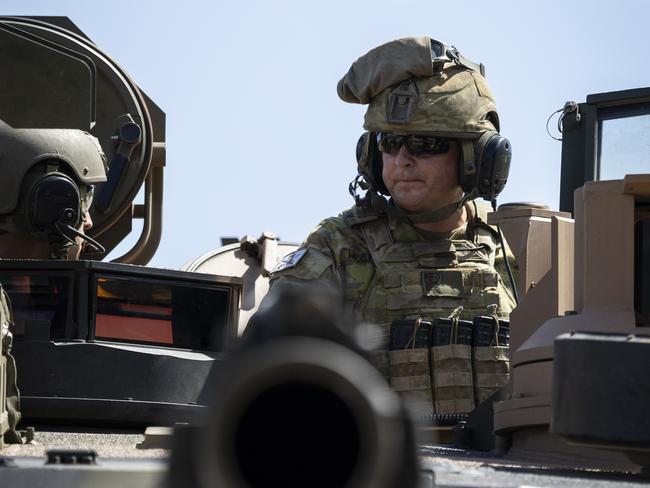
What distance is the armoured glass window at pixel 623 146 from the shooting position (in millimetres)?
7691

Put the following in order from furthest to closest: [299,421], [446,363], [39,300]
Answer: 1. [446,363]
2. [39,300]
3. [299,421]

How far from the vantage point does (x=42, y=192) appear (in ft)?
24.0

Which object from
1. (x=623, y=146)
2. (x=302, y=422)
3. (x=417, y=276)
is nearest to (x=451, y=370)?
(x=417, y=276)

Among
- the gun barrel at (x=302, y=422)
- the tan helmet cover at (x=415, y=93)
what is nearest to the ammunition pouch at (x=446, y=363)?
the tan helmet cover at (x=415, y=93)

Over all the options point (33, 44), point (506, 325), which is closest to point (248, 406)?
point (506, 325)

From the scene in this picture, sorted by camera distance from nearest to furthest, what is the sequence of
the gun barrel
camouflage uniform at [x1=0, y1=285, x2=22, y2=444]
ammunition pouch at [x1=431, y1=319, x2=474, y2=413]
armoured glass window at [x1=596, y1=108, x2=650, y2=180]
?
the gun barrel, camouflage uniform at [x1=0, y1=285, x2=22, y2=444], armoured glass window at [x1=596, y1=108, x2=650, y2=180], ammunition pouch at [x1=431, y1=319, x2=474, y2=413]

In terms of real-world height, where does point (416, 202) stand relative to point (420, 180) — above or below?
below

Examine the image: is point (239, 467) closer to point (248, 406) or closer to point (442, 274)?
point (248, 406)

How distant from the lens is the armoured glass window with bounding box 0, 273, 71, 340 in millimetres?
5918

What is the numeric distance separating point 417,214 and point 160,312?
2.67 meters

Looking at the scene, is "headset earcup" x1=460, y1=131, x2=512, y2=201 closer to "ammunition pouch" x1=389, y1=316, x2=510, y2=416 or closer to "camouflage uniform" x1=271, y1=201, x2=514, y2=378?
"camouflage uniform" x1=271, y1=201, x2=514, y2=378

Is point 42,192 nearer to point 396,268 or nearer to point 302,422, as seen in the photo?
point 396,268

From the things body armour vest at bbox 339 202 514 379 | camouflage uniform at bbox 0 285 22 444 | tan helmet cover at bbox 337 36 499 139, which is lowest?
camouflage uniform at bbox 0 285 22 444

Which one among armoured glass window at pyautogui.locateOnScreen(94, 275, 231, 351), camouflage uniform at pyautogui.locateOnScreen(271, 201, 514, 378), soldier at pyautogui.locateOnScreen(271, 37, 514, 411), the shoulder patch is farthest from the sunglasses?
armoured glass window at pyautogui.locateOnScreen(94, 275, 231, 351)
